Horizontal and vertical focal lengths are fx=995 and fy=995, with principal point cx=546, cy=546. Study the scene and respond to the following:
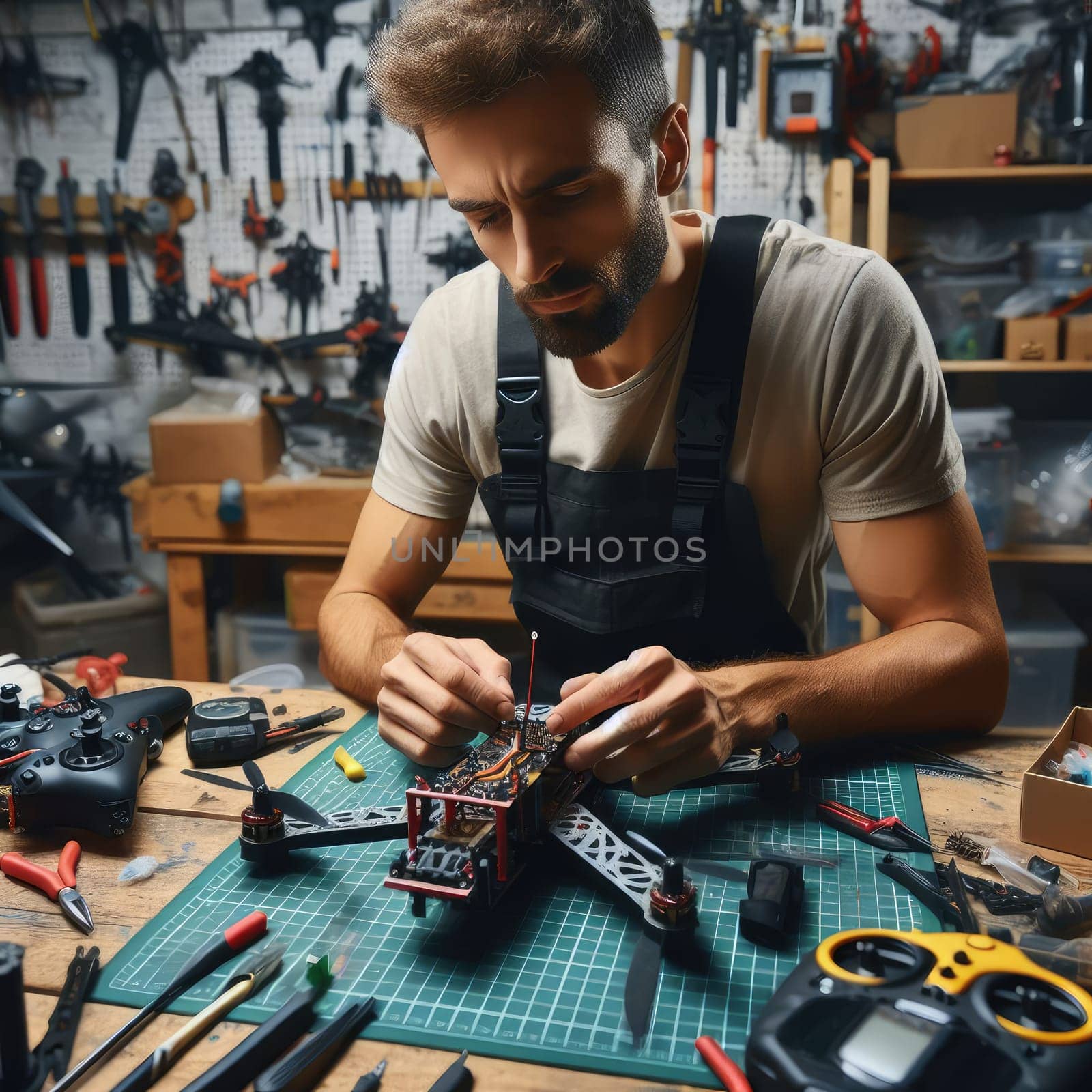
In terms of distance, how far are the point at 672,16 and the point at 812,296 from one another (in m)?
2.13

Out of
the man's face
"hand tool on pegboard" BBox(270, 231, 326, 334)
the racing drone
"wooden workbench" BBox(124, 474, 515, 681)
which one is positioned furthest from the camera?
"hand tool on pegboard" BBox(270, 231, 326, 334)

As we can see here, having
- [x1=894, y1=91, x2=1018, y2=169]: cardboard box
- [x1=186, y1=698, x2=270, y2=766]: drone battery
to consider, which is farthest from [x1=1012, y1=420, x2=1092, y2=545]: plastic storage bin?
[x1=186, y1=698, x2=270, y2=766]: drone battery

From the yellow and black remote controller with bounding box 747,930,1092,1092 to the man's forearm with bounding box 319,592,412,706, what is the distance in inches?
35.2

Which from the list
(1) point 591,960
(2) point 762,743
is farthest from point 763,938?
(2) point 762,743

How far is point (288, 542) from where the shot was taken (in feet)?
10.5

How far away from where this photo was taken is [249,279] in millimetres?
3512

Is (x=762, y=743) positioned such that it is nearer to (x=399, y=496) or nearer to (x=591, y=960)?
(x=591, y=960)

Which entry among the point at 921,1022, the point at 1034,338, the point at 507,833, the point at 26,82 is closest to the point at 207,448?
the point at 26,82

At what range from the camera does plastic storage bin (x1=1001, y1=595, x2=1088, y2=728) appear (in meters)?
3.09

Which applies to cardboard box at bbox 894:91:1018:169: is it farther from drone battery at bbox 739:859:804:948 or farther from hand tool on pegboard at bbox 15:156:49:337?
hand tool on pegboard at bbox 15:156:49:337

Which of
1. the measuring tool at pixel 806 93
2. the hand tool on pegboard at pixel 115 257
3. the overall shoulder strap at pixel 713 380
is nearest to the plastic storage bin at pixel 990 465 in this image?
the measuring tool at pixel 806 93

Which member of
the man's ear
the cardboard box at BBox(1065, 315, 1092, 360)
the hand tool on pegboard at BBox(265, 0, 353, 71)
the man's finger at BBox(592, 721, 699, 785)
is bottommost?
the man's finger at BBox(592, 721, 699, 785)

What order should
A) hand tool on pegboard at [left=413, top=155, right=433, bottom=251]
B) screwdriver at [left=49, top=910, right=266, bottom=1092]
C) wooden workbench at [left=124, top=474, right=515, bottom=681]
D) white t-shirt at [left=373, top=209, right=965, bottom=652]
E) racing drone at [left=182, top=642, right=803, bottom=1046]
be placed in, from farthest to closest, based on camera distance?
1. hand tool on pegboard at [left=413, top=155, right=433, bottom=251]
2. wooden workbench at [left=124, top=474, right=515, bottom=681]
3. white t-shirt at [left=373, top=209, right=965, bottom=652]
4. racing drone at [left=182, top=642, right=803, bottom=1046]
5. screwdriver at [left=49, top=910, right=266, bottom=1092]

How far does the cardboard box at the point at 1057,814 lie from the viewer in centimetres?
110
